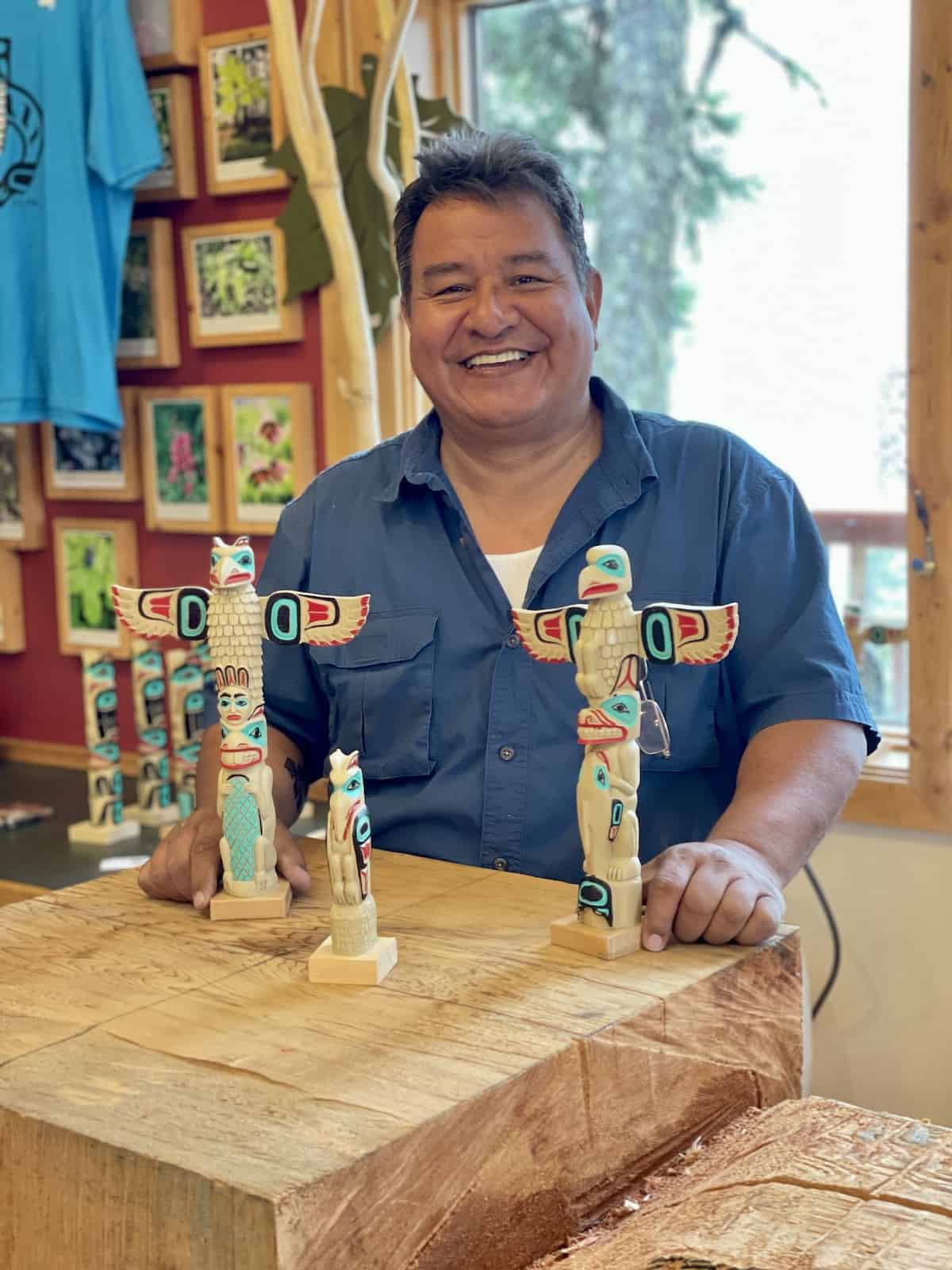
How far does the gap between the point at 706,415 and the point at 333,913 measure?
233cm

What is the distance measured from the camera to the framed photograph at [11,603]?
11.0 feet

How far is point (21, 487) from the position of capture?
3.27 m

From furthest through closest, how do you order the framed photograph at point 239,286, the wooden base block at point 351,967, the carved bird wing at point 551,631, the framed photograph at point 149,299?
1. the framed photograph at point 149,299
2. the framed photograph at point 239,286
3. the carved bird wing at point 551,631
4. the wooden base block at point 351,967

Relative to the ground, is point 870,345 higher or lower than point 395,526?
higher

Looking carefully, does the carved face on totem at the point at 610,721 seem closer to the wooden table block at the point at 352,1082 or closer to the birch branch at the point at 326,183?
the wooden table block at the point at 352,1082

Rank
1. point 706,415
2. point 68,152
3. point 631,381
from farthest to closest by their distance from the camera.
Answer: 1. point 631,381
2. point 706,415
3. point 68,152

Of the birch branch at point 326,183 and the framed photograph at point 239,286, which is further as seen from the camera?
the framed photograph at point 239,286

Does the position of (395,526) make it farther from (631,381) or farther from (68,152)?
(631,381)

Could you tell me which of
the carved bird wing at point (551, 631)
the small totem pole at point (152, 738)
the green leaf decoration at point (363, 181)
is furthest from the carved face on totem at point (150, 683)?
the carved bird wing at point (551, 631)

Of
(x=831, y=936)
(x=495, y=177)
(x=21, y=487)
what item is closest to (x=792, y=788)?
(x=495, y=177)

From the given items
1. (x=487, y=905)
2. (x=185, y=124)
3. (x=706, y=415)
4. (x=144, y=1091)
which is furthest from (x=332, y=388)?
(x=144, y=1091)

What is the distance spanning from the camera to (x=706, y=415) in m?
3.26

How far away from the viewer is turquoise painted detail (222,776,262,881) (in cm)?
132

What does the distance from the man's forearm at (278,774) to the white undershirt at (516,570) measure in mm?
328
